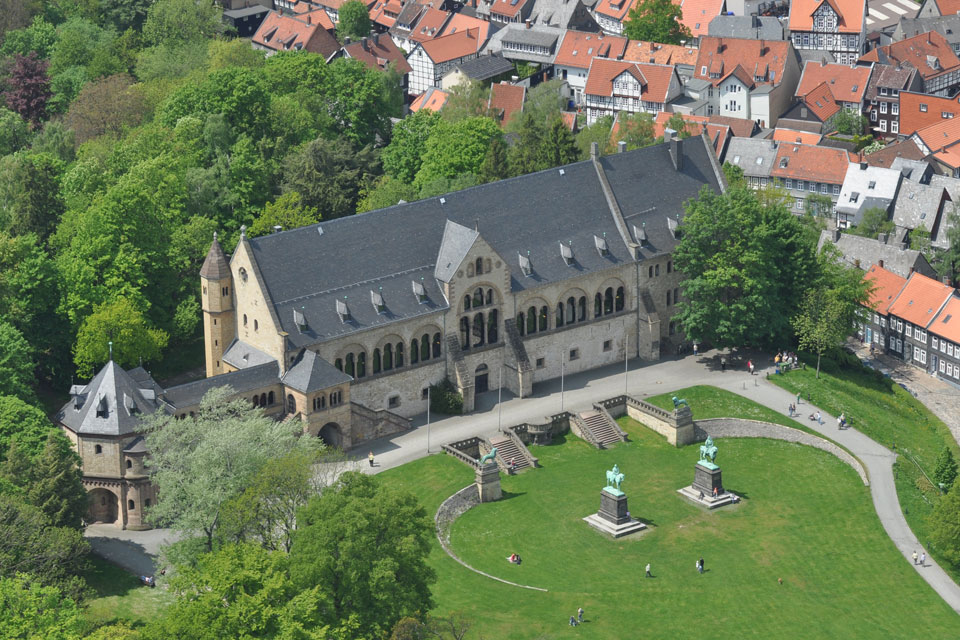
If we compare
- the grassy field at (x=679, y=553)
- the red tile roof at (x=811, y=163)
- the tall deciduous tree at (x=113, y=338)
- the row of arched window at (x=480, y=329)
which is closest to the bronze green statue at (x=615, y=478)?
the grassy field at (x=679, y=553)

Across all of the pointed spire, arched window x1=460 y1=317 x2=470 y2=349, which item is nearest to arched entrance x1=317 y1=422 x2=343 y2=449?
arched window x1=460 y1=317 x2=470 y2=349

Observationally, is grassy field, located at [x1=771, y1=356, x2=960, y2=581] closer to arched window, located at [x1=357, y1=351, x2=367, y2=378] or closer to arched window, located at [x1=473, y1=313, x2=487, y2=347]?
arched window, located at [x1=473, y1=313, x2=487, y2=347]

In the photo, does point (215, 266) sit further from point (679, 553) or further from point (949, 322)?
point (949, 322)

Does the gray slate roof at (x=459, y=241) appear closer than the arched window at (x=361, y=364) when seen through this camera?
Yes

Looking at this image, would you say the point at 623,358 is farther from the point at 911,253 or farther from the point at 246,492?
the point at 246,492

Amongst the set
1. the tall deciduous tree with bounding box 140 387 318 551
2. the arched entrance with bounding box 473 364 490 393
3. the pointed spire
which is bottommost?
the arched entrance with bounding box 473 364 490 393

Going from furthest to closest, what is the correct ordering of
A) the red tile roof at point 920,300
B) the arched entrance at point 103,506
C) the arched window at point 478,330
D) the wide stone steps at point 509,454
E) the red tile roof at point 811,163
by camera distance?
the red tile roof at point 811,163 → the red tile roof at point 920,300 → the arched window at point 478,330 → the wide stone steps at point 509,454 → the arched entrance at point 103,506

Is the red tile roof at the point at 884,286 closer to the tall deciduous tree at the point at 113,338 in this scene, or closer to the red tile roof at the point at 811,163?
the red tile roof at the point at 811,163

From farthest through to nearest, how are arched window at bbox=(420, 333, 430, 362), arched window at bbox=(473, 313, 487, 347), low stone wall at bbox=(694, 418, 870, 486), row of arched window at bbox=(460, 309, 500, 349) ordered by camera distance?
arched window at bbox=(473, 313, 487, 347)
row of arched window at bbox=(460, 309, 500, 349)
arched window at bbox=(420, 333, 430, 362)
low stone wall at bbox=(694, 418, 870, 486)
